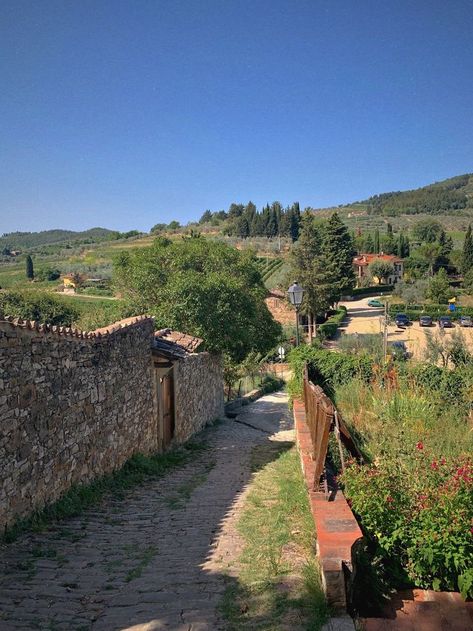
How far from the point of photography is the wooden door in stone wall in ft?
39.3

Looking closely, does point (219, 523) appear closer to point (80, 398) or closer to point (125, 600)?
point (125, 600)

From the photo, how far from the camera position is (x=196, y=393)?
15109 millimetres

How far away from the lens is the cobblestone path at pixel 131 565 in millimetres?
3754

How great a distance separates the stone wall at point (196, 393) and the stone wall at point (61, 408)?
305cm

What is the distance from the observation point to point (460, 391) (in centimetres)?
1034

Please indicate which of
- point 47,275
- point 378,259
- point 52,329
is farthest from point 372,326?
point 378,259

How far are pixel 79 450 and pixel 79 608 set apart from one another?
10.9 ft

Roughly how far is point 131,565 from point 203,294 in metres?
13.1

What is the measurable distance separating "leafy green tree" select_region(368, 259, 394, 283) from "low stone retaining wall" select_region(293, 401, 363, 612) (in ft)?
258

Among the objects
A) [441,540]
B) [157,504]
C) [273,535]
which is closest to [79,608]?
[273,535]

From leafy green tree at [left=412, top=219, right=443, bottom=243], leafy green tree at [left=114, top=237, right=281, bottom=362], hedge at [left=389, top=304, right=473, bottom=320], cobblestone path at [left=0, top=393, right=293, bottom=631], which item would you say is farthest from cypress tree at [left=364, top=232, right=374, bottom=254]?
cobblestone path at [left=0, top=393, right=293, bottom=631]

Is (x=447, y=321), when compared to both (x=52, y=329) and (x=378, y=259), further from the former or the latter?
(x=52, y=329)

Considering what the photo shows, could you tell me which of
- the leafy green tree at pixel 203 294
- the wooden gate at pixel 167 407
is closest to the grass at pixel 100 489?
the wooden gate at pixel 167 407

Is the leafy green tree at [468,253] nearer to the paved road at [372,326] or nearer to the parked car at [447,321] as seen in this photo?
the paved road at [372,326]
